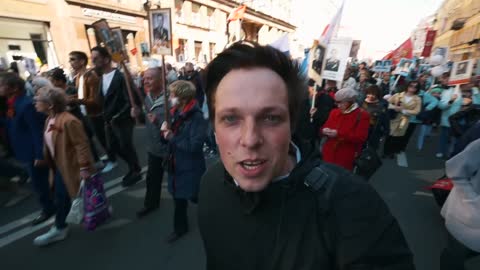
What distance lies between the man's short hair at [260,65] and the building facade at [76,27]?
872cm

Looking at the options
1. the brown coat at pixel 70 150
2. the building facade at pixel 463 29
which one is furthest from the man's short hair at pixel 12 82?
the building facade at pixel 463 29

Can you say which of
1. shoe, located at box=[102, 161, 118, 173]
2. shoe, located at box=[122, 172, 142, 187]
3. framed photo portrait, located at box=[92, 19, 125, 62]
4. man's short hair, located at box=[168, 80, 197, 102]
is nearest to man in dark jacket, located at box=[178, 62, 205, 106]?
shoe, located at box=[122, 172, 142, 187]

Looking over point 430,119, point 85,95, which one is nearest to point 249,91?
point 85,95

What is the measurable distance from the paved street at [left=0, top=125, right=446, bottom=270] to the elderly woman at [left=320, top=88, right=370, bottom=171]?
1139mm

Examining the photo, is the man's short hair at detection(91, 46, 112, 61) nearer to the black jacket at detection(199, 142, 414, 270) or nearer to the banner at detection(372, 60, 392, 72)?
the black jacket at detection(199, 142, 414, 270)

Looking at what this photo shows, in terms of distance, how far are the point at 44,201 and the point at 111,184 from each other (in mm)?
1205

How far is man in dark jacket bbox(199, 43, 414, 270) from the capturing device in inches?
34.0

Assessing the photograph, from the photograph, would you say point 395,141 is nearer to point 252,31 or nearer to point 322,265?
point 322,265

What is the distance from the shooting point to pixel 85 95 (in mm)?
5016

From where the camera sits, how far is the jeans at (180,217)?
3240 mm

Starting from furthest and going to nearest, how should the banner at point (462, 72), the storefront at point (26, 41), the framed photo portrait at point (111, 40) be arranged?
1. the storefront at point (26, 41)
2. the banner at point (462, 72)
3. the framed photo portrait at point (111, 40)

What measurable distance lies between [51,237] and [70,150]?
3.53ft

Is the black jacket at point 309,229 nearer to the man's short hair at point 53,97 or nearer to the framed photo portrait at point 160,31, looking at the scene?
the framed photo portrait at point 160,31

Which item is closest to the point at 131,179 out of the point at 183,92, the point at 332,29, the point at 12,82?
the point at 12,82
